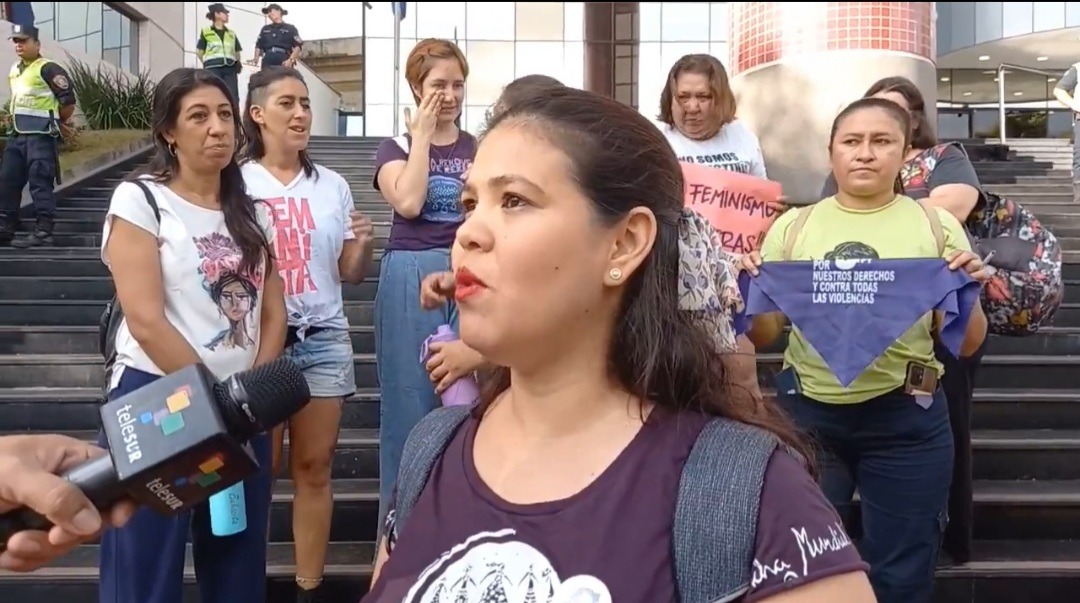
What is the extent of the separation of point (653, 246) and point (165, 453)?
73 centimetres

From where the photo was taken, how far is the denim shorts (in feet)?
10.8

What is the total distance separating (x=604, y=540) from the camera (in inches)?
45.5

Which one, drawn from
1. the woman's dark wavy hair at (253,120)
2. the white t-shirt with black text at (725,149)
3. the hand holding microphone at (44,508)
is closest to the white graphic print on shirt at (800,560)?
the hand holding microphone at (44,508)

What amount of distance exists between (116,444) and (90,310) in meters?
6.18

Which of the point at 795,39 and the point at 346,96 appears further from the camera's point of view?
the point at 346,96

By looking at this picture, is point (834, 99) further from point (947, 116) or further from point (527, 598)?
point (947, 116)

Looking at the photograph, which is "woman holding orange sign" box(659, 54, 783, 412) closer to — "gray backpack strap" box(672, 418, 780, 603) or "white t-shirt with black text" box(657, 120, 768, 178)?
"white t-shirt with black text" box(657, 120, 768, 178)

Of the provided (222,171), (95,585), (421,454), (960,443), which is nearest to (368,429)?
(95,585)

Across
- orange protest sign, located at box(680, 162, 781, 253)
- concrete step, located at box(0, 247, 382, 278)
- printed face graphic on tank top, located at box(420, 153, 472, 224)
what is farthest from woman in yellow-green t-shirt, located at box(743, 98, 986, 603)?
concrete step, located at box(0, 247, 382, 278)

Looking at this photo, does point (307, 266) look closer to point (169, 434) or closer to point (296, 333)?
point (296, 333)

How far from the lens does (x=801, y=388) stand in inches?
115

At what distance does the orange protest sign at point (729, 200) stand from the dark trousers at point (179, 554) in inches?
66.3

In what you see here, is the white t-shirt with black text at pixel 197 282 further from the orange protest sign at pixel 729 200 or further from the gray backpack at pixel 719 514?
the gray backpack at pixel 719 514

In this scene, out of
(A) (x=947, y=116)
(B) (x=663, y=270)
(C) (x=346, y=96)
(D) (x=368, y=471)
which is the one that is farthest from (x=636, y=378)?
(A) (x=947, y=116)
